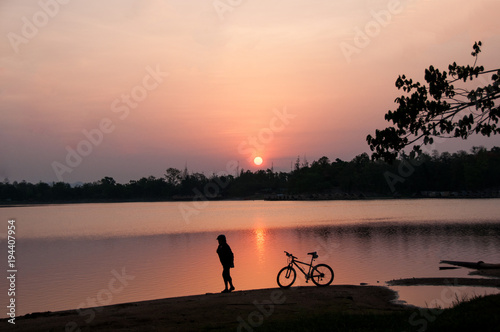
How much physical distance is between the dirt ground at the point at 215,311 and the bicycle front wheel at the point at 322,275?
117 centimetres

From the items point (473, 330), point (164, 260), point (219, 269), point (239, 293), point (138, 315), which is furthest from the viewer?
point (164, 260)

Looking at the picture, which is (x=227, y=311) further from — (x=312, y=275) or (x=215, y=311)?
(x=312, y=275)

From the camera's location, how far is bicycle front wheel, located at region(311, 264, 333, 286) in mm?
21484

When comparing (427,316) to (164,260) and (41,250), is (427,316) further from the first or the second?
(41,250)

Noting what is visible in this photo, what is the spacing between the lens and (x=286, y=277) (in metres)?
21.2

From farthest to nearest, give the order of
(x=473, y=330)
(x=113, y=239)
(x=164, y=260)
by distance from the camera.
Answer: (x=113, y=239), (x=164, y=260), (x=473, y=330)

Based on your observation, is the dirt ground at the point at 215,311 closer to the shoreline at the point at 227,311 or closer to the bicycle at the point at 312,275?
the shoreline at the point at 227,311

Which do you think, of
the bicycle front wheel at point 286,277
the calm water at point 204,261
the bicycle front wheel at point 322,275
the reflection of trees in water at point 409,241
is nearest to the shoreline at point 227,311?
the bicycle front wheel at point 286,277

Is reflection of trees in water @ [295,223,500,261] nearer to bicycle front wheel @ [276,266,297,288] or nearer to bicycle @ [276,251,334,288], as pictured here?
bicycle @ [276,251,334,288]

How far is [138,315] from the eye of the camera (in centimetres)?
1620

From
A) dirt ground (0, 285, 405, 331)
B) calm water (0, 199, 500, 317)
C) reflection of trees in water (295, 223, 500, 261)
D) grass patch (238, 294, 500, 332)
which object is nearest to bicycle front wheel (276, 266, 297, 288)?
dirt ground (0, 285, 405, 331)

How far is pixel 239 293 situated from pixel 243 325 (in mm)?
5997

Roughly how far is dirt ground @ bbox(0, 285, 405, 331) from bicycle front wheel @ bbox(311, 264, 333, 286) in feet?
3.85

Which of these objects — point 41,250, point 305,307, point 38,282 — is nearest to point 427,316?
point 305,307
